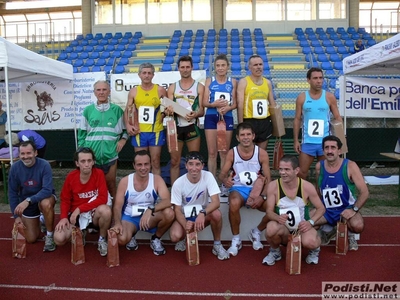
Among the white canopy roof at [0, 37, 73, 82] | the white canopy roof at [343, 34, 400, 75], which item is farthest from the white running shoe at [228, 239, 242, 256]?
the white canopy roof at [0, 37, 73, 82]

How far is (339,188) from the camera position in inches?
166

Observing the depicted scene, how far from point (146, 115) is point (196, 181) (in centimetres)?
130

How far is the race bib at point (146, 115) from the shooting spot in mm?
5016

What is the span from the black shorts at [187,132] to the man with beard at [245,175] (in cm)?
79

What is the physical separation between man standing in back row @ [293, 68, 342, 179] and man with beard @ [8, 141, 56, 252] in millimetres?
2936

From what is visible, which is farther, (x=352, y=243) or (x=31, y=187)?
(x=31, y=187)

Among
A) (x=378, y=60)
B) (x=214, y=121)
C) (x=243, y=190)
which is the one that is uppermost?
(x=378, y=60)

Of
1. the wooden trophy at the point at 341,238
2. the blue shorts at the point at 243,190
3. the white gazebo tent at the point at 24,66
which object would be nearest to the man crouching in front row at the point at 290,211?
the wooden trophy at the point at 341,238

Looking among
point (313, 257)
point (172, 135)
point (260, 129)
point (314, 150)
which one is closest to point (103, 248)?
point (172, 135)

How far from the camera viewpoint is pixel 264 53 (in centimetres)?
1366

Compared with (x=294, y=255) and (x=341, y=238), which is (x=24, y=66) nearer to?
(x=294, y=255)

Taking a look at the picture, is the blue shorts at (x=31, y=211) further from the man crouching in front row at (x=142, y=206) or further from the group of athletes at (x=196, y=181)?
the man crouching in front row at (x=142, y=206)

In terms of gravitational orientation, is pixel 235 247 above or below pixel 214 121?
below

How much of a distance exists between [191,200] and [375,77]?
5.94 meters
